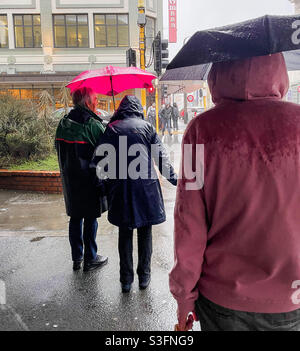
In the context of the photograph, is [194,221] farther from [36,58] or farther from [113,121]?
[36,58]

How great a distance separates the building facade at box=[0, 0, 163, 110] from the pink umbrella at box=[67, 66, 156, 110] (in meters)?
25.0

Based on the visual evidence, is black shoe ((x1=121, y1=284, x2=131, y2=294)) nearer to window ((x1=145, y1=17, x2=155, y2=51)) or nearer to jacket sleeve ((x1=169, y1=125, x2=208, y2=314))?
jacket sleeve ((x1=169, y1=125, x2=208, y2=314))

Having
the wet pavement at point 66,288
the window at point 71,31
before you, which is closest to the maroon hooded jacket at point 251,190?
the wet pavement at point 66,288

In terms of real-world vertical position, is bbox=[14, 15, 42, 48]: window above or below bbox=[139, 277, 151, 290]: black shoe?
above

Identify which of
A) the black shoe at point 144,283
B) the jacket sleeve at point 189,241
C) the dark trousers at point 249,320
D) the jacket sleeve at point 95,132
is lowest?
the black shoe at point 144,283

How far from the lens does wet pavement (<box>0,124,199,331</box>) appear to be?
3.18 metres

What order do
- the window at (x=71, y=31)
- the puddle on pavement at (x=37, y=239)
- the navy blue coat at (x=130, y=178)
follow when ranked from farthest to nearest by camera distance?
the window at (x=71, y=31)
the puddle on pavement at (x=37, y=239)
the navy blue coat at (x=130, y=178)

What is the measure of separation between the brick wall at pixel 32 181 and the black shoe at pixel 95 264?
3686 millimetres

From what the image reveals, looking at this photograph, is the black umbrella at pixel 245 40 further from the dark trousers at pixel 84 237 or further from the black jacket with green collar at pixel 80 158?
the dark trousers at pixel 84 237

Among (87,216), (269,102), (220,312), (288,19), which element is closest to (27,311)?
(87,216)

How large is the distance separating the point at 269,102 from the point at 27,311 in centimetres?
297

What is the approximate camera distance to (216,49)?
5.13 feet

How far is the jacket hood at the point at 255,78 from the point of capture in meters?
1.56

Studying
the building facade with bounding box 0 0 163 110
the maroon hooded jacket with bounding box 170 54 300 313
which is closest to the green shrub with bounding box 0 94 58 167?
the maroon hooded jacket with bounding box 170 54 300 313
